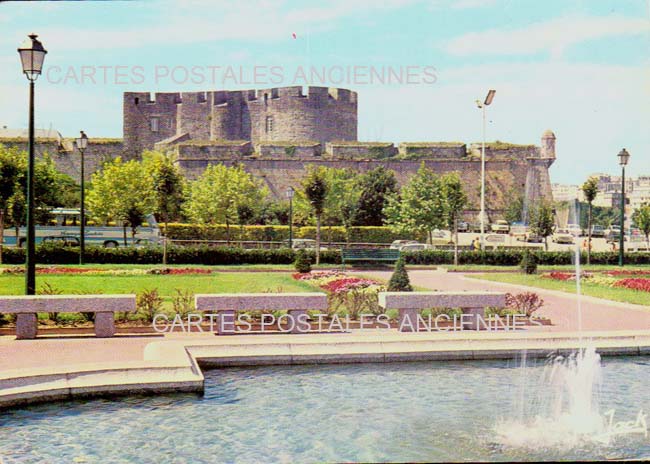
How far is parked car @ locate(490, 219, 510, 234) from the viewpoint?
149 ft

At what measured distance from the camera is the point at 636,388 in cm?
714

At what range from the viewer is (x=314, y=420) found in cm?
605

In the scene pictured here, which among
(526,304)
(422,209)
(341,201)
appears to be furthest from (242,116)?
(526,304)

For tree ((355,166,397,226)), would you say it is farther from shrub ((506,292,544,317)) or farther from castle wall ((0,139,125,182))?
shrub ((506,292,544,317))

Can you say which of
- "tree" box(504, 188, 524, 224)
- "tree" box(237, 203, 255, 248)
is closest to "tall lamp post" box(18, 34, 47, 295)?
"tree" box(237, 203, 255, 248)

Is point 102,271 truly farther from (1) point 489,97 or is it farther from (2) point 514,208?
(2) point 514,208

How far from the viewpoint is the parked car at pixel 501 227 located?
4529 centimetres

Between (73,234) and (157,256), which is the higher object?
(73,234)

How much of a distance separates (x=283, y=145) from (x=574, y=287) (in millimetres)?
36170

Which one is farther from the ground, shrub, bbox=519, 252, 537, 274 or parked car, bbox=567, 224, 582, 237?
parked car, bbox=567, 224, 582, 237

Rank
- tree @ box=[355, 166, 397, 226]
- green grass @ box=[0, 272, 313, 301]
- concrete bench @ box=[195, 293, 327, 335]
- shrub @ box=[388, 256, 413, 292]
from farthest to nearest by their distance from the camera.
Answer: tree @ box=[355, 166, 397, 226], green grass @ box=[0, 272, 313, 301], shrub @ box=[388, 256, 413, 292], concrete bench @ box=[195, 293, 327, 335]

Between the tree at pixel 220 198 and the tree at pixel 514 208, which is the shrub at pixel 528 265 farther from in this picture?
the tree at pixel 514 208

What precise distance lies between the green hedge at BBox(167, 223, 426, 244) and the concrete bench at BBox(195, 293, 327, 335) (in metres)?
26.1

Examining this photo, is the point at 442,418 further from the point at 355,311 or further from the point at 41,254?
the point at 41,254
